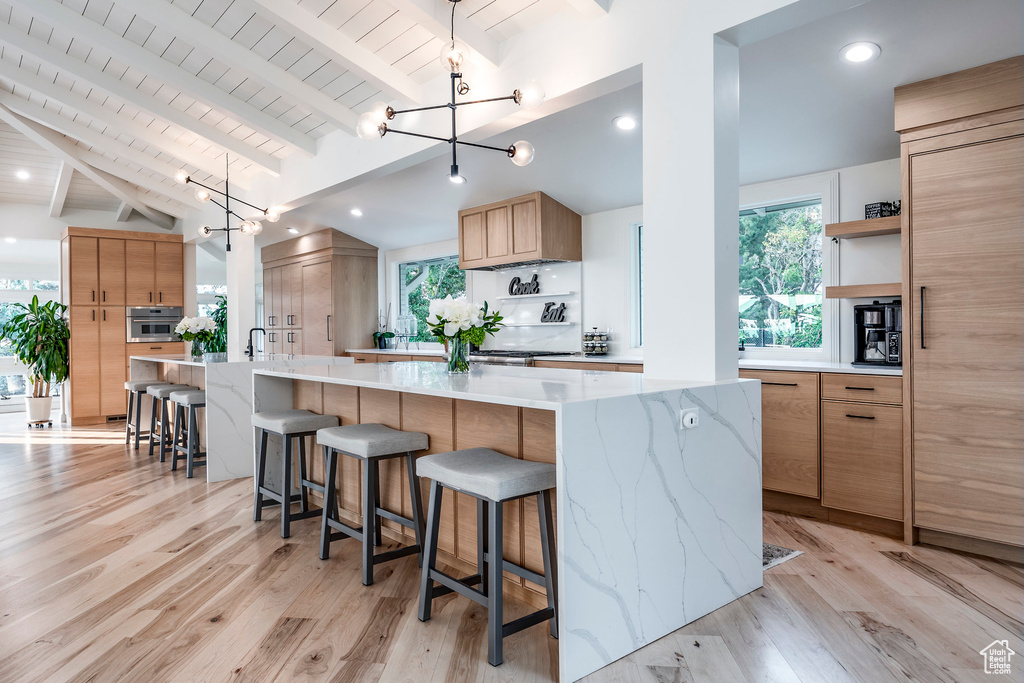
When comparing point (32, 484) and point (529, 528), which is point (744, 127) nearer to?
point (529, 528)

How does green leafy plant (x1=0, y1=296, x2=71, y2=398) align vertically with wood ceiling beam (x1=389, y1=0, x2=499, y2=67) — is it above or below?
below

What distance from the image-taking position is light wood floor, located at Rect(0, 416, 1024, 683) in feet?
6.15

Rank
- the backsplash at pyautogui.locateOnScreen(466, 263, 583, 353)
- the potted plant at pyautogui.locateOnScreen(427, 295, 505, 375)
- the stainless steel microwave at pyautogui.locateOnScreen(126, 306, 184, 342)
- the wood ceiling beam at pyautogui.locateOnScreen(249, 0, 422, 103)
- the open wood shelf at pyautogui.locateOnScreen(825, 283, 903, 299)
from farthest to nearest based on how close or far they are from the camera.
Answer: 1. the stainless steel microwave at pyautogui.locateOnScreen(126, 306, 184, 342)
2. the backsplash at pyautogui.locateOnScreen(466, 263, 583, 353)
3. the open wood shelf at pyautogui.locateOnScreen(825, 283, 903, 299)
4. the wood ceiling beam at pyautogui.locateOnScreen(249, 0, 422, 103)
5. the potted plant at pyautogui.locateOnScreen(427, 295, 505, 375)

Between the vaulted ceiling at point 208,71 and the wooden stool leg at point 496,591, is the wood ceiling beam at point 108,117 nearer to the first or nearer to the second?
the vaulted ceiling at point 208,71

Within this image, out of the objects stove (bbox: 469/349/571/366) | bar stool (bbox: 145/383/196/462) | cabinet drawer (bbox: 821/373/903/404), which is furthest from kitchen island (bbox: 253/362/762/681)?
bar stool (bbox: 145/383/196/462)

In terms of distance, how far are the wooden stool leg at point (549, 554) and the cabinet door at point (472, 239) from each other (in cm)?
360

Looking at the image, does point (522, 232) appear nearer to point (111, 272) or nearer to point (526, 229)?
point (526, 229)

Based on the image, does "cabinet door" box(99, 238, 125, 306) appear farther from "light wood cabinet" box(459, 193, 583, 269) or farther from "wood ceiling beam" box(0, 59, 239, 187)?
"light wood cabinet" box(459, 193, 583, 269)

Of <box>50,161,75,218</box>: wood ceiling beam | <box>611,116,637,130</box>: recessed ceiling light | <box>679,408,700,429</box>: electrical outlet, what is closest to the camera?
<box>679,408,700,429</box>: electrical outlet

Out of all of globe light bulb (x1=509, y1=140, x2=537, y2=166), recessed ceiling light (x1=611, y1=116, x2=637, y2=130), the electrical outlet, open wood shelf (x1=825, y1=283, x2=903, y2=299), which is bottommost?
the electrical outlet

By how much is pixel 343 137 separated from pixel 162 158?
111 inches

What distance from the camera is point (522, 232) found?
4977 millimetres

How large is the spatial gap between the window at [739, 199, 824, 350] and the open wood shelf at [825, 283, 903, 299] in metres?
0.36

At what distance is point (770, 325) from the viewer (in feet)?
13.6
